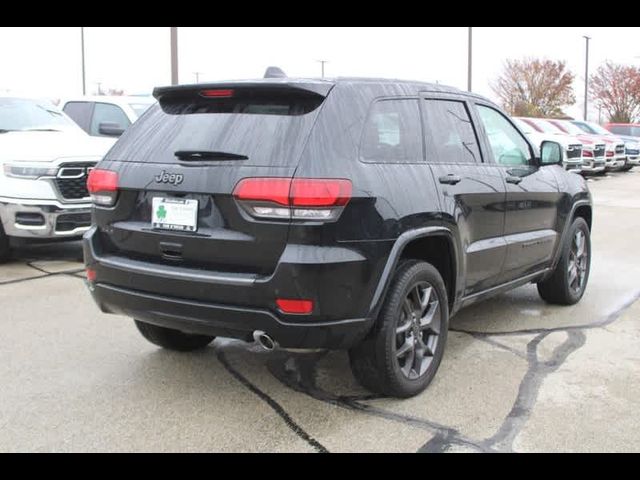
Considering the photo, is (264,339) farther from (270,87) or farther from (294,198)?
(270,87)

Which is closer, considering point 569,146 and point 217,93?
point 217,93

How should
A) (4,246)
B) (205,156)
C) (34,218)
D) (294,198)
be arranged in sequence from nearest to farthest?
(294,198) < (205,156) < (34,218) < (4,246)

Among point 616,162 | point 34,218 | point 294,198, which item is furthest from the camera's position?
point 616,162

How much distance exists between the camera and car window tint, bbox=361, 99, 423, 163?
3645 millimetres

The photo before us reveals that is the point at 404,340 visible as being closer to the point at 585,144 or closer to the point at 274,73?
the point at 274,73

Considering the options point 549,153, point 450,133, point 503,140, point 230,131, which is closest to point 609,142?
point 549,153

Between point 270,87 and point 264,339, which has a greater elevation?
point 270,87

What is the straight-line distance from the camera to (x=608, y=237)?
984cm

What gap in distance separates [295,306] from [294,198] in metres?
0.50

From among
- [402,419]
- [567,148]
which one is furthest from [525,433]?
[567,148]

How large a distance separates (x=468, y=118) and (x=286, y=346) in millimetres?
2079

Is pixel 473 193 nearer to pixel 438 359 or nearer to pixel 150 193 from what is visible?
pixel 438 359

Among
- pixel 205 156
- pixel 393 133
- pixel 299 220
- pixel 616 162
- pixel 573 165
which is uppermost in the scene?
pixel 393 133

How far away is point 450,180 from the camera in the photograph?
410 centimetres
